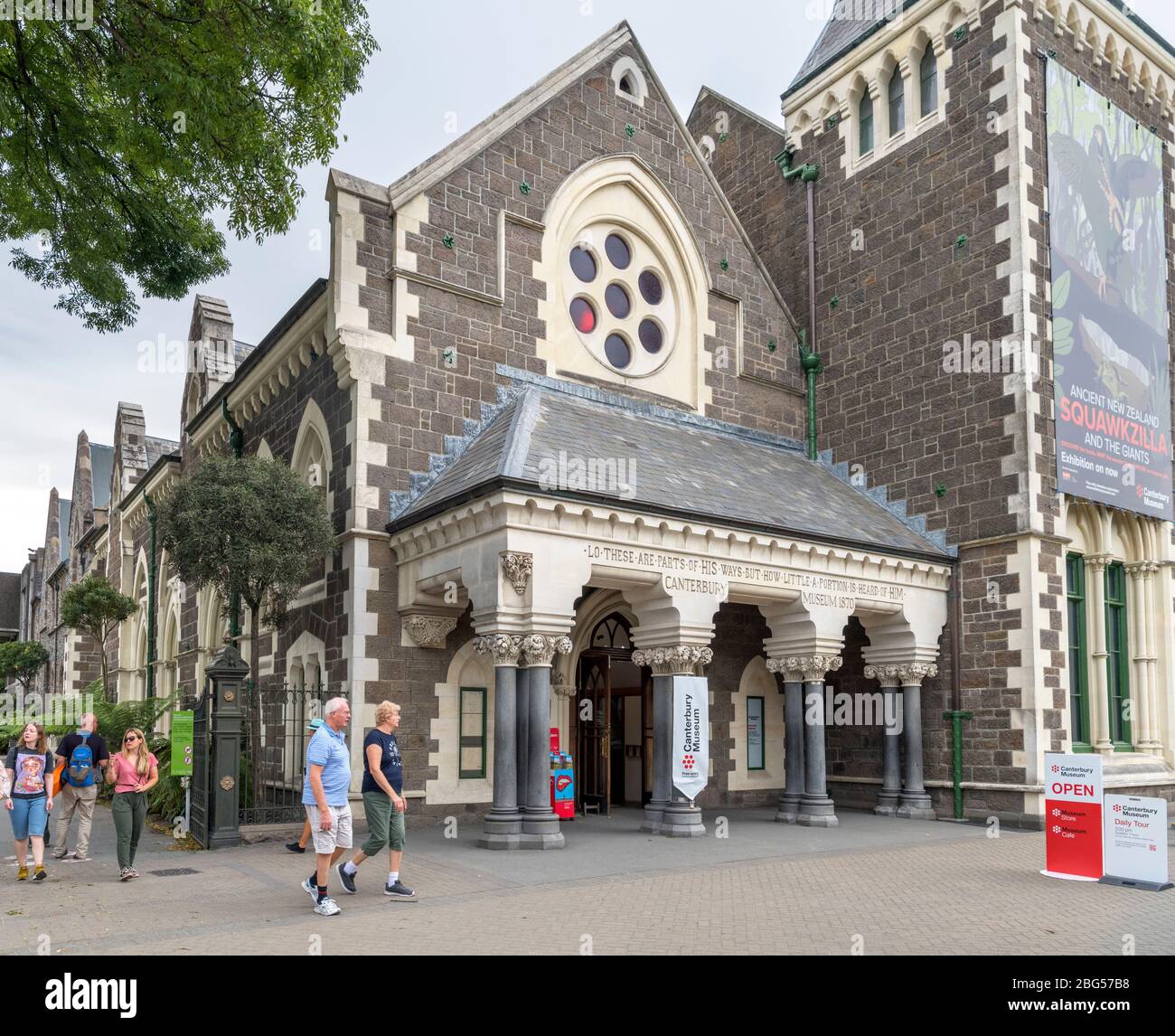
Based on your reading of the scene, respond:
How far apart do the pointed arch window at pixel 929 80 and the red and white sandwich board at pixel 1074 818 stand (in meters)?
13.6

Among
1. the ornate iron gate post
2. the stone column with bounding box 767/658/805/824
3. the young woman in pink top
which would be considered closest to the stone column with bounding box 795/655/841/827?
the stone column with bounding box 767/658/805/824

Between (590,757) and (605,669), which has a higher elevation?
(605,669)

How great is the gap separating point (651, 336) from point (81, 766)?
12.1 m

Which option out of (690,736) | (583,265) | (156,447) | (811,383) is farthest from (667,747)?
(156,447)

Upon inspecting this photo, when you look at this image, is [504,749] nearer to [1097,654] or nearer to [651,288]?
[651,288]

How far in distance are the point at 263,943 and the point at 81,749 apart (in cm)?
640

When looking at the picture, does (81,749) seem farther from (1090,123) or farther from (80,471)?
(80,471)

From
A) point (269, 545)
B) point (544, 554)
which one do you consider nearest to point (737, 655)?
point (544, 554)

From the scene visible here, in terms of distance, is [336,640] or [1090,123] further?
[1090,123]

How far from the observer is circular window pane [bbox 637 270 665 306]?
66.4 ft

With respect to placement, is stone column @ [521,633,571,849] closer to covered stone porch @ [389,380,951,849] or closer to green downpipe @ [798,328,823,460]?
covered stone porch @ [389,380,951,849]

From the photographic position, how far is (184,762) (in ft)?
46.7

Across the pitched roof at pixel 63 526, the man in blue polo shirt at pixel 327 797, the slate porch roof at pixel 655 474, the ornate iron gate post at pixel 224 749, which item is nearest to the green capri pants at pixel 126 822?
the ornate iron gate post at pixel 224 749

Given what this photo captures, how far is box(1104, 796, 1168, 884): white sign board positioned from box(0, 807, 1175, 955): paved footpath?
367 mm
